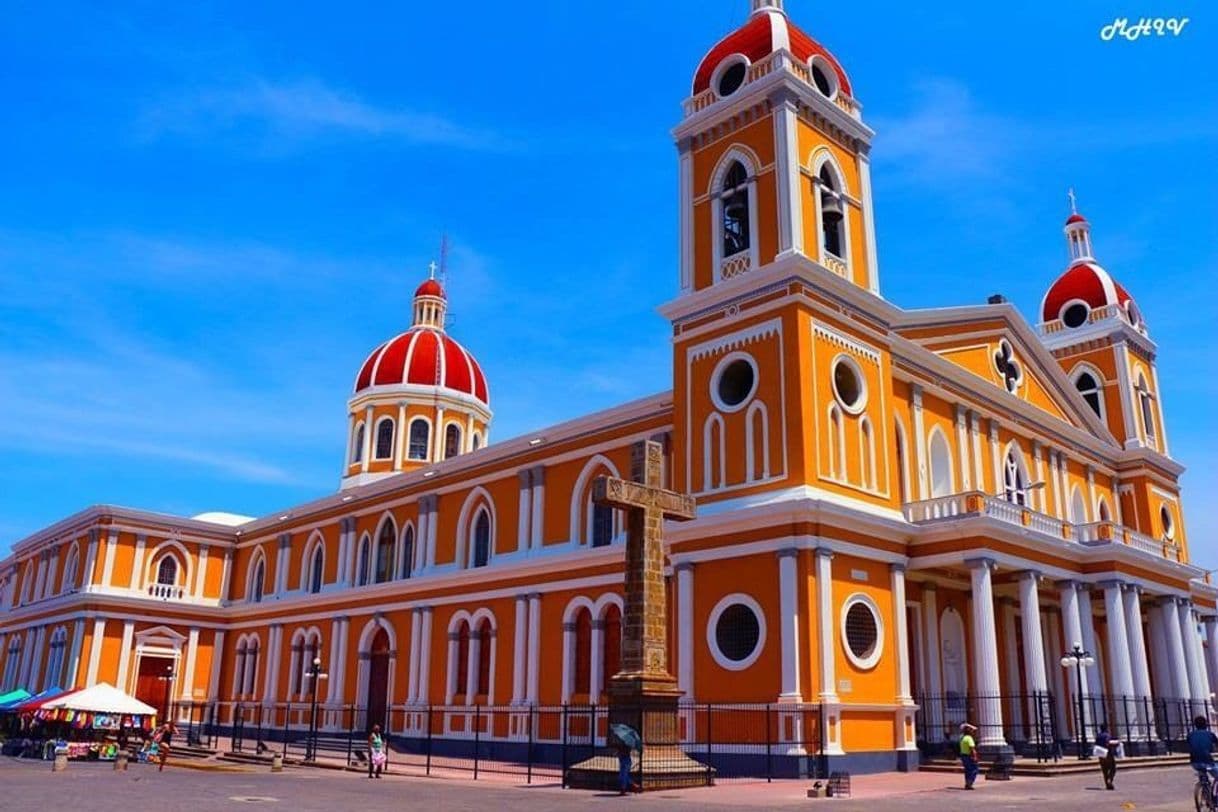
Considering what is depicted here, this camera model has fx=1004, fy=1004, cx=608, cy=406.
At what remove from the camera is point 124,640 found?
135ft

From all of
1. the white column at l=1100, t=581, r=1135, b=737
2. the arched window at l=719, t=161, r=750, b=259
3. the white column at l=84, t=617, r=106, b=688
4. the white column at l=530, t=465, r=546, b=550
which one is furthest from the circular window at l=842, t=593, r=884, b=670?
the white column at l=84, t=617, r=106, b=688

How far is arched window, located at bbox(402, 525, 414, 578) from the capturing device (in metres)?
35.0

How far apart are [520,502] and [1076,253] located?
933 inches

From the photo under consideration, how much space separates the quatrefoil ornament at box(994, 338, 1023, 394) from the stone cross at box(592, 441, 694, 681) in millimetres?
16208

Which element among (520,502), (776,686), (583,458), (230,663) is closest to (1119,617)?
(776,686)

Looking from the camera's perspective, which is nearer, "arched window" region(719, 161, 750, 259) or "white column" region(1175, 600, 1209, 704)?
"arched window" region(719, 161, 750, 259)

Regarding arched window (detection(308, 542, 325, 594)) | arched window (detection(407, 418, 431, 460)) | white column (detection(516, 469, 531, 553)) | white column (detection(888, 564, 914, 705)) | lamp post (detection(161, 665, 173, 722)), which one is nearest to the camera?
white column (detection(888, 564, 914, 705))

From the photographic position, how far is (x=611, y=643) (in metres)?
26.5

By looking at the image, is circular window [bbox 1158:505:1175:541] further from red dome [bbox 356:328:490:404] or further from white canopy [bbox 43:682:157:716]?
white canopy [bbox 43:682:157:716]

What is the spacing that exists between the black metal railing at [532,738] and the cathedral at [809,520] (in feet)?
0.92

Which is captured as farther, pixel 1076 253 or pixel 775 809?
pixel 1076 253

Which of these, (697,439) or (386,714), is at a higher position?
(697,439)

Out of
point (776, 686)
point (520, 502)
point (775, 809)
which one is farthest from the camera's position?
point (520, 502)

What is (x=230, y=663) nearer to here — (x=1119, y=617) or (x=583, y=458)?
(x=583, y=458)
